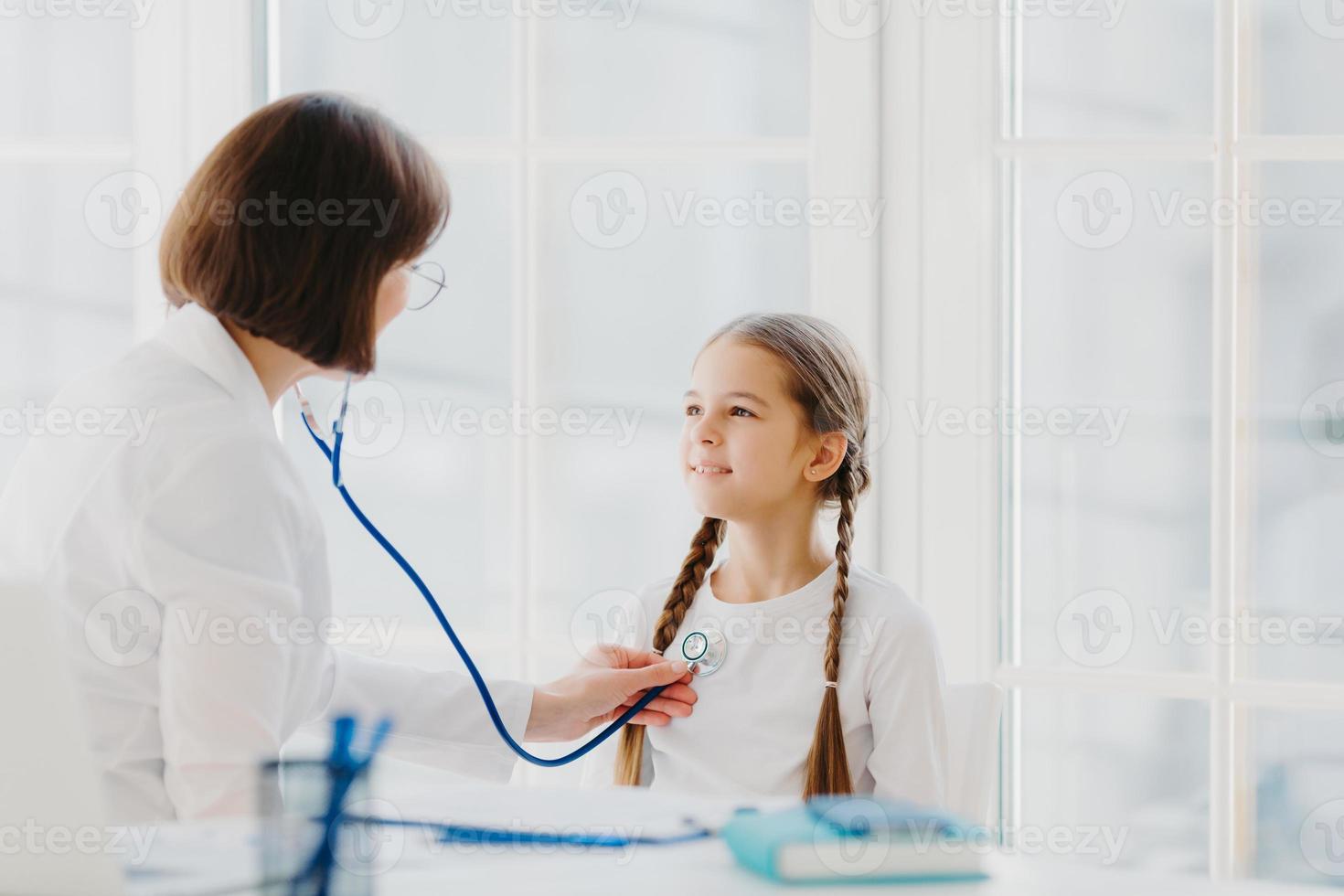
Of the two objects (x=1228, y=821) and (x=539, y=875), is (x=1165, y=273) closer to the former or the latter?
(x=1228, y=821)

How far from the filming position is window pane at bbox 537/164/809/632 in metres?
1.94

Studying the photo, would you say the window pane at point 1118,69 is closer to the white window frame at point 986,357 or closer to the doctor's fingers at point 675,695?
the white window frame at point 986,357

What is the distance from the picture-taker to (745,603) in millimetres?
1513

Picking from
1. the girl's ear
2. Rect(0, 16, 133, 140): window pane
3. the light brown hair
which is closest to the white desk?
the light brown hair

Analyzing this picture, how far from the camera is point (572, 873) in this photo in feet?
2.27

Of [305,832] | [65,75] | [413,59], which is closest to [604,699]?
[305,832]

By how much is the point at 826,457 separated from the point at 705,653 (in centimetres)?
29

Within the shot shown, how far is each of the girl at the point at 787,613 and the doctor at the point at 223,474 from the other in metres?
0.41

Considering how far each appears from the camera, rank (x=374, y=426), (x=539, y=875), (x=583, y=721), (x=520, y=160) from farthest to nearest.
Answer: (x=374, y=426) < (x=520, y=160) < (x=583, y=721) < (x=539, y=875)

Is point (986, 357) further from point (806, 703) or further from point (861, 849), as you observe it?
point (861, 849)

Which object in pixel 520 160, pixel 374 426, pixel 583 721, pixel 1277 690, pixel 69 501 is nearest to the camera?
pixel 69 501

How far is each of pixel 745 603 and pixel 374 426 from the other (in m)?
0.86

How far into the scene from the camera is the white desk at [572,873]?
2.14 feet

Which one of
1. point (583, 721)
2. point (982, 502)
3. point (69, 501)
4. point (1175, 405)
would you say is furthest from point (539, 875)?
point (1175, 405)
